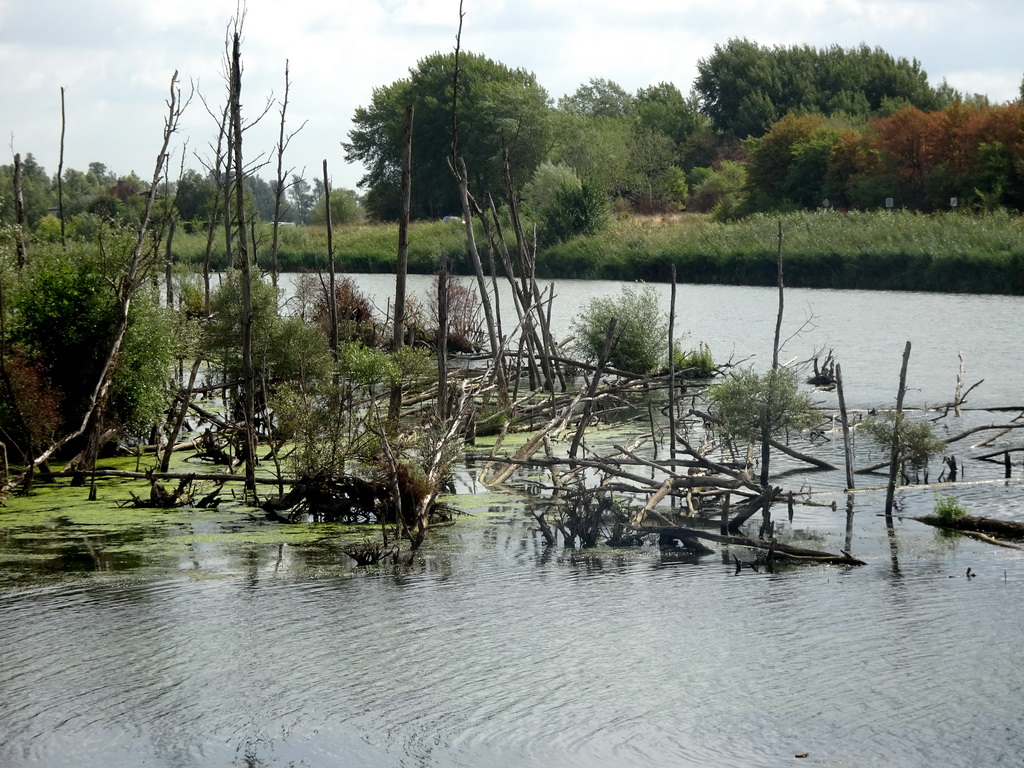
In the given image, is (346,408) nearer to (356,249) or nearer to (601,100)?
(356,249)

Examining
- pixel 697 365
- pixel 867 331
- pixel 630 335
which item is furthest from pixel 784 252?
pixel 630 335

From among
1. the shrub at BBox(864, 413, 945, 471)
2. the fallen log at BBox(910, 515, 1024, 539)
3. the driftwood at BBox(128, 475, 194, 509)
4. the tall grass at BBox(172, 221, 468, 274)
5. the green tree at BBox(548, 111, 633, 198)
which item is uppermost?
the green tree at BBox(548, 111, 633, 198)

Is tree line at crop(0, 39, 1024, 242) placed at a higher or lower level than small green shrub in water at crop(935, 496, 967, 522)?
higher

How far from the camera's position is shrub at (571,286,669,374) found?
1008 inches

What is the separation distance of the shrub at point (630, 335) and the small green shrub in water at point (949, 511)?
11.6m

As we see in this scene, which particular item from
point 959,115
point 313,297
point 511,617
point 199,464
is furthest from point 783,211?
point 511,617

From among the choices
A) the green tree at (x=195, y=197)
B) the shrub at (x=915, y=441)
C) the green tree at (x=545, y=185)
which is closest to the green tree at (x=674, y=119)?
the green tree at (x=545, y=185)

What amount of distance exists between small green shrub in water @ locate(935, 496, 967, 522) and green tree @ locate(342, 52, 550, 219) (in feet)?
179

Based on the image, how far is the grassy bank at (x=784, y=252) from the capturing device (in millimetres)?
45312

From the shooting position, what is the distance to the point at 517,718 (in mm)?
8805

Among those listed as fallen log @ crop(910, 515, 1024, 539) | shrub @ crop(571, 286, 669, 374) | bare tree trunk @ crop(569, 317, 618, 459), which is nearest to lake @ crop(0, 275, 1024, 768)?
fallen log @ crop(910, 515, 1024, 539)

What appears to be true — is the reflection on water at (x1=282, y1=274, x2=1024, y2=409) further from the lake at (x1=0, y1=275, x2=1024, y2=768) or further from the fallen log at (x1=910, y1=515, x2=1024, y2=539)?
the lake at (x1=0, y1=275, x2=1024, y2=768)

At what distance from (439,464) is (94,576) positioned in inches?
155

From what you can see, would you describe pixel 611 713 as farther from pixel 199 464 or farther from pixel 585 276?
pixel 585 276
